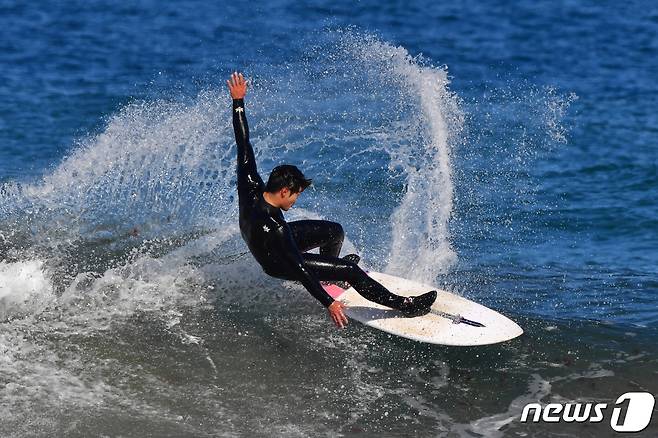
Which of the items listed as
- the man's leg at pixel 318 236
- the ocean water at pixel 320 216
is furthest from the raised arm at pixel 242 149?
the ocean water at pixel 320 216

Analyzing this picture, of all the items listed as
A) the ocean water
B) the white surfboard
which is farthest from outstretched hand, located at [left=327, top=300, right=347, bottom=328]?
the white surfboard

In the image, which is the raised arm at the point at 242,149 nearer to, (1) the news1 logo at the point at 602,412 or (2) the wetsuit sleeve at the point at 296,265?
(2) the wetsuit sleeve at the point at 296,265

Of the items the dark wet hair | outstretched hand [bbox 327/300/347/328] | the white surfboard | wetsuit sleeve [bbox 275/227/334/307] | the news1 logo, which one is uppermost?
the dark wet hair

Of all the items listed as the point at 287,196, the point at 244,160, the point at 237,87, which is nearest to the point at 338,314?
the point at 287,196

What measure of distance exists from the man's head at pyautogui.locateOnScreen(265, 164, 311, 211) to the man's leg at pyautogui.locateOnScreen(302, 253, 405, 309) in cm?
68

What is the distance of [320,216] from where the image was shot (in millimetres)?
12273

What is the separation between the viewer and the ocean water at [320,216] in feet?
26.2

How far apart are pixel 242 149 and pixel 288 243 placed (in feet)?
3.50

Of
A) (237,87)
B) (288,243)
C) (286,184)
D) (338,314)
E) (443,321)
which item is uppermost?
(237,87)

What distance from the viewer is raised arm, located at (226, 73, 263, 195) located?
8773 mm

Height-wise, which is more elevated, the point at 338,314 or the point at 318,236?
the point at 318,236

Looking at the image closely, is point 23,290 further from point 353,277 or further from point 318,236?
Result: point 353,277

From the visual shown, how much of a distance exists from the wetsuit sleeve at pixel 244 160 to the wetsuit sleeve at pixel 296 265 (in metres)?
0.57

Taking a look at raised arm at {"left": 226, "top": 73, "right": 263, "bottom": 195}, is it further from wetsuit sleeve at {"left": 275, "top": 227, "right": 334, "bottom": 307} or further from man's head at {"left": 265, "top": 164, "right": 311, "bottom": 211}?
wetsuit sleeve at {"left": 275, "top": 227, "right": 334, "bottom": 307}
